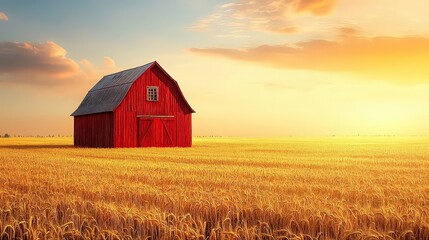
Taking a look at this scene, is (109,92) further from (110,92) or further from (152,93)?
(152,93)

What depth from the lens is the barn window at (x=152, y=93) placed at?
54562mm

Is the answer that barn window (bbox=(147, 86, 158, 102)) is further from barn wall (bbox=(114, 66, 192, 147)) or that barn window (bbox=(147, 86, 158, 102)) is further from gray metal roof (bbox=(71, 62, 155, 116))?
gray metal roof (bbox=(71, 62, 155, 116))

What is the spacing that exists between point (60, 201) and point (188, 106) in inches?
1778

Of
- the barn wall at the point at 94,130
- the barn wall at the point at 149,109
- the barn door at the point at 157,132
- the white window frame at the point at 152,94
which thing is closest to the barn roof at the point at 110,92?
the barn wall at the point at 149,109

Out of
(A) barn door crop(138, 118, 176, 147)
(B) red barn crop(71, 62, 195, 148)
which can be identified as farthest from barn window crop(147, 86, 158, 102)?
(A) barn door crop(138, 118, 176, 147)

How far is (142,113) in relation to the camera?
5369cm

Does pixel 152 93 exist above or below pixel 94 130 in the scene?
above

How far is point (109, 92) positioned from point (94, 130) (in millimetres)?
4738

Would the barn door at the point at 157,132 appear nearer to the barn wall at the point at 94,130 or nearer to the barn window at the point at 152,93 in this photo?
the barn window at the point at 152,93

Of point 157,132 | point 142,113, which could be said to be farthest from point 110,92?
point 157,132

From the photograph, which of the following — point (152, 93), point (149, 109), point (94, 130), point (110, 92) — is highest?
point (110, 92)

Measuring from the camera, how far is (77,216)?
30.9 ft

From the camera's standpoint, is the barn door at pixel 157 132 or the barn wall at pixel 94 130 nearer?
the barn wall at pixel 94 130

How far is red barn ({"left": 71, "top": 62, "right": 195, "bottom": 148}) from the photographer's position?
52.6 m
